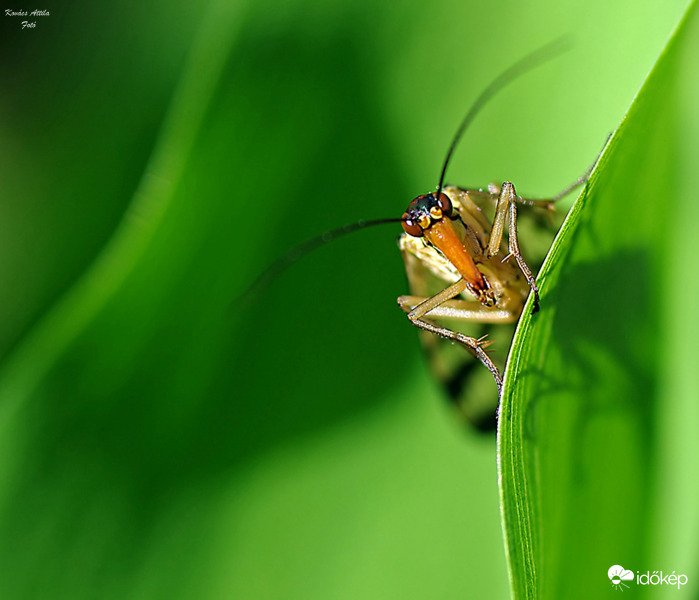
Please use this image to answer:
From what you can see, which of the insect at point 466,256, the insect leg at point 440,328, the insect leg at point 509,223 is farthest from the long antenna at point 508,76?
the insect leg at point 440,328

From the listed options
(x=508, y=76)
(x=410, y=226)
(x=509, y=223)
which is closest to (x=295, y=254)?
(x=410, y=226)

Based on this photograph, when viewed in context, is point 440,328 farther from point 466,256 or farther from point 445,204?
point 445,204

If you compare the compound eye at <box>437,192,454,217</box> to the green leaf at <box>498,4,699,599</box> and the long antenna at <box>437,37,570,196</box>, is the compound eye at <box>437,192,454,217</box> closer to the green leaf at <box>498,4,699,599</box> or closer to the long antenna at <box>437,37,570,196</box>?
the long antenna at <box>437,37,570,196</box>

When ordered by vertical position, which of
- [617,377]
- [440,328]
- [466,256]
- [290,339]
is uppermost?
[466,256]

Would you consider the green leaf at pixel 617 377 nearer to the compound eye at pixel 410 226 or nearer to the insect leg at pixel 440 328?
the insect leg at pixel 440 328

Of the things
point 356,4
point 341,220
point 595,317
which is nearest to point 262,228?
point 341,220
